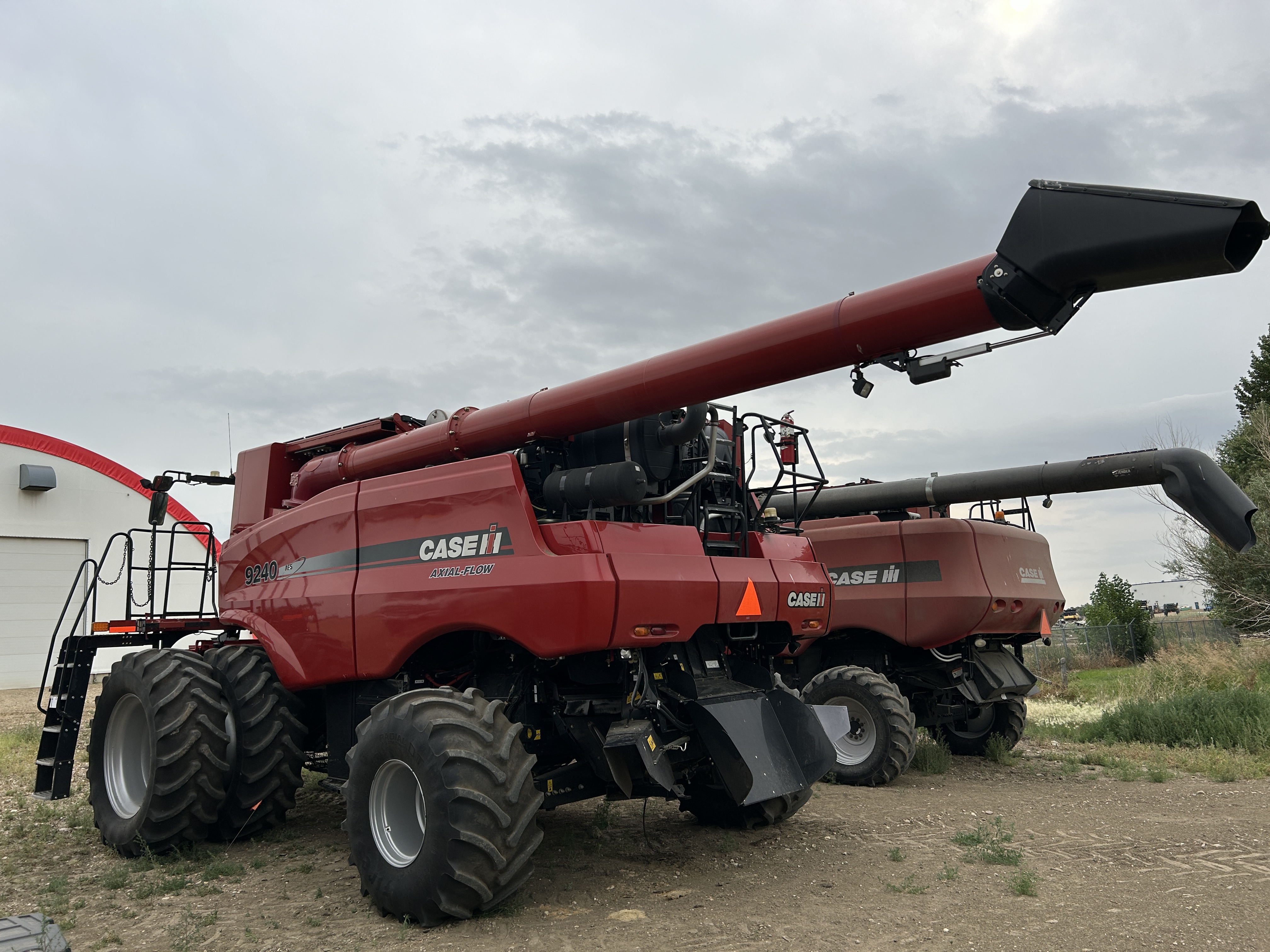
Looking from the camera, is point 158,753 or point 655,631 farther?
point 158,753

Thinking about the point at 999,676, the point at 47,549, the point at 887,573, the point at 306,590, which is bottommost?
the point at 999,676

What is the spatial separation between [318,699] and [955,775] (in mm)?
6402

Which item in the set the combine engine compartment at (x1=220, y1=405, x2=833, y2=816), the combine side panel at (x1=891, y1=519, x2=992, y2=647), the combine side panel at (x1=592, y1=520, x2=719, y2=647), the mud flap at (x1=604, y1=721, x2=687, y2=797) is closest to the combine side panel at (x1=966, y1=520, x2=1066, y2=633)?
the combine side panel at (x1=891, y1=519, x2=992, y2=647)

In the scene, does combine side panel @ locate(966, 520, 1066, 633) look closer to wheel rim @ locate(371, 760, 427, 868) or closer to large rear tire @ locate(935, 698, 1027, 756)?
large rear tire @ locate(935, 698, 1027, 756)

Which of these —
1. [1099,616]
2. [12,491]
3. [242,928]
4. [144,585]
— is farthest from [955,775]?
[1099,616]

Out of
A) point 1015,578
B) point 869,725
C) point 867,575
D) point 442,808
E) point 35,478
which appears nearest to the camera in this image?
point 442,808

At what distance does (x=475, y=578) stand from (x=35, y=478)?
62.3ft

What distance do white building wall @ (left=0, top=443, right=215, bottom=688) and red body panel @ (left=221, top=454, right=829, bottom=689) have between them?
50.6ft

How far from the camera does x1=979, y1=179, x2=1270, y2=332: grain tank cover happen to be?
383 centimetres

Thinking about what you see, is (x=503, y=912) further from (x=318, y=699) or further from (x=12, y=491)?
(x=12, y=491)

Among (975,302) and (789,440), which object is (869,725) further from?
(975,302)

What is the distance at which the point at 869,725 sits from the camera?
30.3 feet

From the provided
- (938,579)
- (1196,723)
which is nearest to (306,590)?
(938,579)

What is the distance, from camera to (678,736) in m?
5.90
